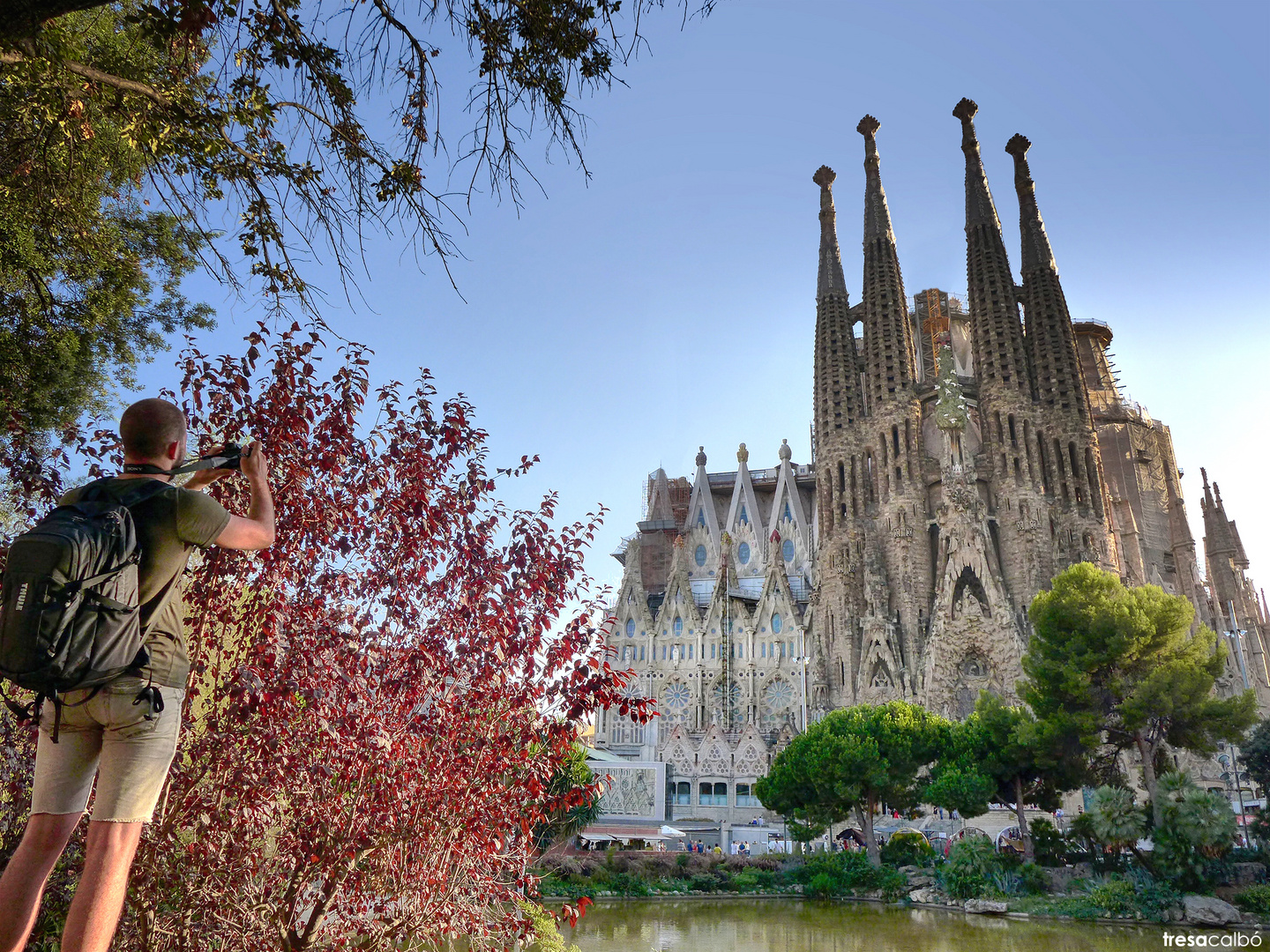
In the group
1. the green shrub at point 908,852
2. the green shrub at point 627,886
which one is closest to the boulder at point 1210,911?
the green shrub at point 908,852

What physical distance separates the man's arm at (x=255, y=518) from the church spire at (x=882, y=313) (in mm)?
38496

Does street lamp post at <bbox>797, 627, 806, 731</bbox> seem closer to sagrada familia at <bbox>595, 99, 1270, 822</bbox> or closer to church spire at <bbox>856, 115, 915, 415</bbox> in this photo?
sagrada familia at <bbox>595, 99, 1270, 822</bbox>

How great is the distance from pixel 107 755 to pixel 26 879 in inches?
12.6

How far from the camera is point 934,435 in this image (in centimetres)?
3991

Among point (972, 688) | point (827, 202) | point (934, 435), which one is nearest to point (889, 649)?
point (972, 688)

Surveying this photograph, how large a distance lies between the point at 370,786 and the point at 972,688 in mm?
33138

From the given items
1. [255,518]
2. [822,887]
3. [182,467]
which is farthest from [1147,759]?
[182,467]

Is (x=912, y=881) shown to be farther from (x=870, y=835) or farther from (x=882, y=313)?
(x=882, y=313)

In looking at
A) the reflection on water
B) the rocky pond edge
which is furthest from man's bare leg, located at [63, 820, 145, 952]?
the rocky pond edge

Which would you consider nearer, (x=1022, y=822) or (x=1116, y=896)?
(x=1116, y=896)

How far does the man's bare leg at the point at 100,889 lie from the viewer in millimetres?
1900

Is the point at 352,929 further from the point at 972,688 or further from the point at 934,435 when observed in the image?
the point at 934,435

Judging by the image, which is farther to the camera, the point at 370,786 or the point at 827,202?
the point at 827,202

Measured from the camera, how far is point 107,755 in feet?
6.53
